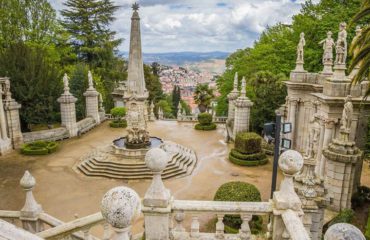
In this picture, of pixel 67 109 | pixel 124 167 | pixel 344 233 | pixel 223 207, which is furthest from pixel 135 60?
pixel 344 233

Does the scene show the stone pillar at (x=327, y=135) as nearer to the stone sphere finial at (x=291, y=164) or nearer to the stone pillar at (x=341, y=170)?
the stone pillar at (x=341, y=170)

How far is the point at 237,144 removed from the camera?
71.8 feet

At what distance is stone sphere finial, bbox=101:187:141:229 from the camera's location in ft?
10.5

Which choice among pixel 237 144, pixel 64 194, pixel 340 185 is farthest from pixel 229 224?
pixel 237 144

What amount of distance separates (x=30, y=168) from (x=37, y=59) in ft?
38.5

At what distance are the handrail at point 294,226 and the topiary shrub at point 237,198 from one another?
19.1 feet

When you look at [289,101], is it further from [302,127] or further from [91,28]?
[91,28]

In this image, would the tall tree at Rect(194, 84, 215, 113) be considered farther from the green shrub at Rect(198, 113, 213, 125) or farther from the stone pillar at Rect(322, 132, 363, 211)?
the stone pillar at Rect(322, 132, 363, 211)

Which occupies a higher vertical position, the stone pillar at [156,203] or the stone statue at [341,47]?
the stone statue at [341,47]

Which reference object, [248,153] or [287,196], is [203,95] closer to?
[248,153]

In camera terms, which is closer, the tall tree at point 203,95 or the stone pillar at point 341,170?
the stone pillar at point 341,170

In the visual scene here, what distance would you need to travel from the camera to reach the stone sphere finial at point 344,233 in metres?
2.52

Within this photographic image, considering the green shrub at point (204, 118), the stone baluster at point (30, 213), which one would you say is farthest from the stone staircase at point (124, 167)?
the green shrub at point (204, 118)

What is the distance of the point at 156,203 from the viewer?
5.82m
